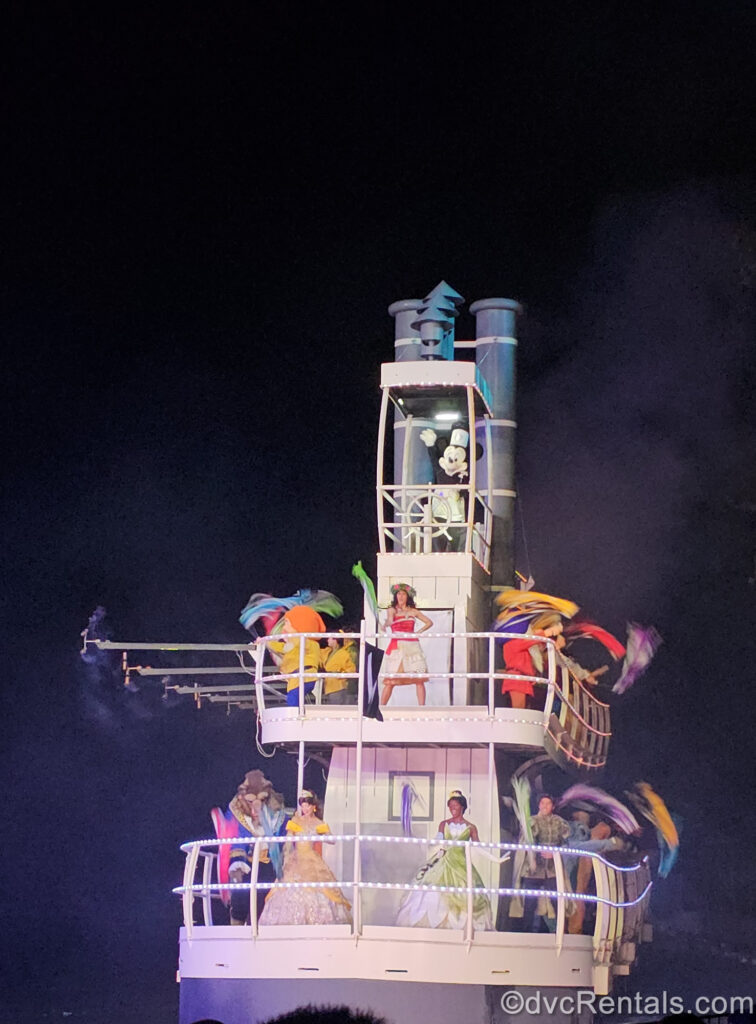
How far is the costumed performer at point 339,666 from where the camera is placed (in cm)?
1703

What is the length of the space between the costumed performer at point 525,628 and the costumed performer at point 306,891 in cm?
236

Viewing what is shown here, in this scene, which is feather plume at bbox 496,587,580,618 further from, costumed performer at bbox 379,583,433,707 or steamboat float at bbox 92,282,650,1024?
costumed performer at bbox 379,583,433,707

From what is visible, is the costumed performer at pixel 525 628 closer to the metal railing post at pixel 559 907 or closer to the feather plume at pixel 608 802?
the feather plume at pixel 608 802

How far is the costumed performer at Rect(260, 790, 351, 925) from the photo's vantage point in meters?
15.1

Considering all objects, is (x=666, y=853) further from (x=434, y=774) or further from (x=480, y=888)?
(x=480, y=888)

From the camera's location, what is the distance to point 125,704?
29.4 metres

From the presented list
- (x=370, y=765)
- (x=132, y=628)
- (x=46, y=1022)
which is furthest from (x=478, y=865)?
(x=46, y=1022)

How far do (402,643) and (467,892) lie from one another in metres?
2.65

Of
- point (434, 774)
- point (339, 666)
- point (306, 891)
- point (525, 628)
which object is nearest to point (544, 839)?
point (434, 774)

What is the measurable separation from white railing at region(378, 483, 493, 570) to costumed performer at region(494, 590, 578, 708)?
555 millimetres

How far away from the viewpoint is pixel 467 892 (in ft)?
48.0

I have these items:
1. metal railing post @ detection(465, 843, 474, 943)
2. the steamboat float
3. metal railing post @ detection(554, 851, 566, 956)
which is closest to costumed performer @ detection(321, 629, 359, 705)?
the steamboat float

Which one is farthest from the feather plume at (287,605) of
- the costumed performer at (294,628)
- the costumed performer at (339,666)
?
the costumed performer at (339,666)

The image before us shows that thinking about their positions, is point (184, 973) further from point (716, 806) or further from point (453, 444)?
point (716, 806)
